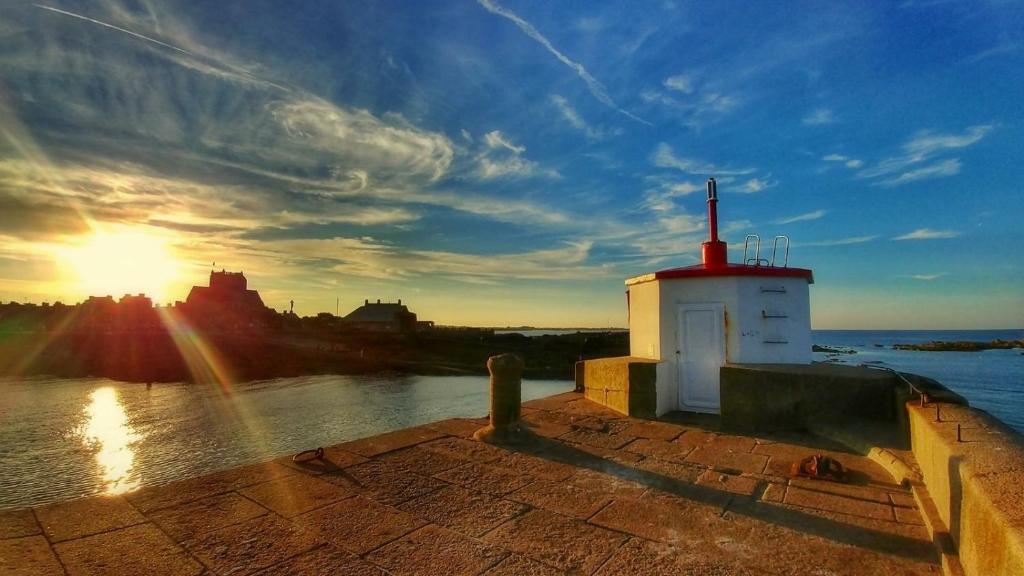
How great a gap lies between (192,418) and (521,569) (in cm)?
2852

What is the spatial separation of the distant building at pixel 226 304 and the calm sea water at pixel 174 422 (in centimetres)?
3951

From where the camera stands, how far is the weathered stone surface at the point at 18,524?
380 centimetres

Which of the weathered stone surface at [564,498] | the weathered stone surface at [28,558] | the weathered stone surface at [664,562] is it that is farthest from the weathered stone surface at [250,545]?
the weathered stone surface at [664,562]

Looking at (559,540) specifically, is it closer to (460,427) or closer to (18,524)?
(460,427)

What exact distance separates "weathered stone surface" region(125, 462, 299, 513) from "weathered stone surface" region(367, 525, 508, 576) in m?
2.26

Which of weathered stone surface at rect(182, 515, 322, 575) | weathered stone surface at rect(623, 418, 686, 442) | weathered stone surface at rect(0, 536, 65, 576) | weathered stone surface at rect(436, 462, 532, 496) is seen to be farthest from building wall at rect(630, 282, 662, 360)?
weathered stone surface at rect(0, 536, 65, 576)

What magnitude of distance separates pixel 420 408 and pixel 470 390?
7.93 m

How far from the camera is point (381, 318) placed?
9456 cm

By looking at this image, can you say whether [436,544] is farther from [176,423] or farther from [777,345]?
[176,423]

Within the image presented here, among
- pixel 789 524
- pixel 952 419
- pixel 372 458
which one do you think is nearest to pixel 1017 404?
pixel 952 419

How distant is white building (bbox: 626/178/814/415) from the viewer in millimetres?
8070

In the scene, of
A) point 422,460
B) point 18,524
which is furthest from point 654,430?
point 18,524

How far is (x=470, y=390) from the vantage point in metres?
36.2

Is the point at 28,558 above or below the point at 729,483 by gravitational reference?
below
